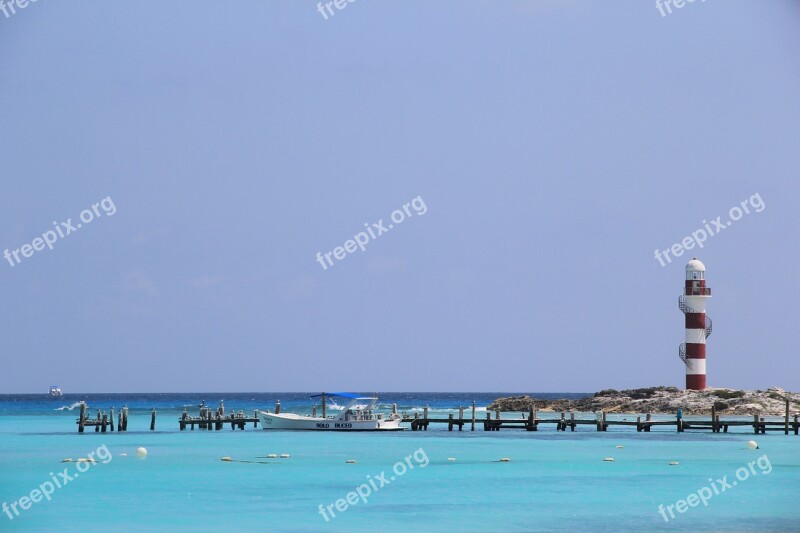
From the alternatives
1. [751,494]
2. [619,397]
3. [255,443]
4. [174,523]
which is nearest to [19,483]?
[174,523]

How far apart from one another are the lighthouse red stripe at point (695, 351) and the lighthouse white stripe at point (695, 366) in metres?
0.40

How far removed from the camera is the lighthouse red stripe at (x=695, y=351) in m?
73.8

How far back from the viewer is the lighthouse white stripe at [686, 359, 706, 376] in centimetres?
7481

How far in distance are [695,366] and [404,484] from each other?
43.1m

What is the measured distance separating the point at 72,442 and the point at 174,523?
28.6 meters

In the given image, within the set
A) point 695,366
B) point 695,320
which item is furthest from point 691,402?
point 695,320

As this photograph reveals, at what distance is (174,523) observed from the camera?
28.9 metres

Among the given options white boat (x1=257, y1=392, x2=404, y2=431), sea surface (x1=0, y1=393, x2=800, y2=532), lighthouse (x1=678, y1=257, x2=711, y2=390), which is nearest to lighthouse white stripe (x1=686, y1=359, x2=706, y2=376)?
lighthouse (x1=678, y1=257, x2=711, y2=390)

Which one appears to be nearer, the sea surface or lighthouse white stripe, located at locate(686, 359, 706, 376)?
the sea surface

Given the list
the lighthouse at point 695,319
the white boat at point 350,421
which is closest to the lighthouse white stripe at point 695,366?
the lighthouse at point 695,319

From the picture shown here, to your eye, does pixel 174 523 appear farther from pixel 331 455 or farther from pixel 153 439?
Result: pixel 153 439

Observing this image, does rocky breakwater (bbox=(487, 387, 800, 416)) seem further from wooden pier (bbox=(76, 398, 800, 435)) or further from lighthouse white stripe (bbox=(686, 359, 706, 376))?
wooden pier (bbox=(76, 398, 800, 435))

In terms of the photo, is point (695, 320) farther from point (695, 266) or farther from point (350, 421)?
point (350, 421)

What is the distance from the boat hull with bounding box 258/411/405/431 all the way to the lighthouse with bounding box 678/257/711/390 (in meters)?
21.4
